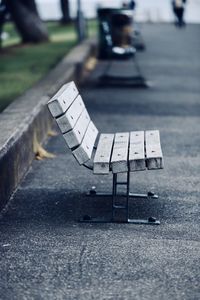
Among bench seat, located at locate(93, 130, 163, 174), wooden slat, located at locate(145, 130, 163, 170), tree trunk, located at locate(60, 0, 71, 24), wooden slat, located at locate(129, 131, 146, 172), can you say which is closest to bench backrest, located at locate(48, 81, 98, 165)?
bench seat, located at locate(93, 130, 163, 174)

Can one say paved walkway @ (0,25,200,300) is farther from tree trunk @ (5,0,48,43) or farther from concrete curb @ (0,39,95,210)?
tree trunk @ (5,0,48,43)

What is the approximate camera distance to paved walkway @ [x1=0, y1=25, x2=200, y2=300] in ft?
15.8

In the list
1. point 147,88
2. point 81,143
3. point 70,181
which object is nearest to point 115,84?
point 147,88

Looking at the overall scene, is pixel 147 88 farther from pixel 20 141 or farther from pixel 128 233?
pixel 128 233

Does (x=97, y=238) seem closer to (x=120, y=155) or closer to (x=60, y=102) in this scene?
(x=120, y=155)

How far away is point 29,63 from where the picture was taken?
1642cm

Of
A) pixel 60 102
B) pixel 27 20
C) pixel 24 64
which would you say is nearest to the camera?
pixel 60 102

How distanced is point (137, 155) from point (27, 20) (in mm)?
17321

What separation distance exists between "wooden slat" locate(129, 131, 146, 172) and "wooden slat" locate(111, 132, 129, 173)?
0.04 m

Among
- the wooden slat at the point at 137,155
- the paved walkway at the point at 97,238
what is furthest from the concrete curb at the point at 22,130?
the wooden slat at the point at 137,155

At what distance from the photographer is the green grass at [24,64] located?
39.7 ft

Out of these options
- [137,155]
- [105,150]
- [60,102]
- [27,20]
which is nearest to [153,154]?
[137,155]

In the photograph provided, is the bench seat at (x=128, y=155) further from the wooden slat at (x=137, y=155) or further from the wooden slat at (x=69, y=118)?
the wooden slat at (x=69, y=118)

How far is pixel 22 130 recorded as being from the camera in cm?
754
